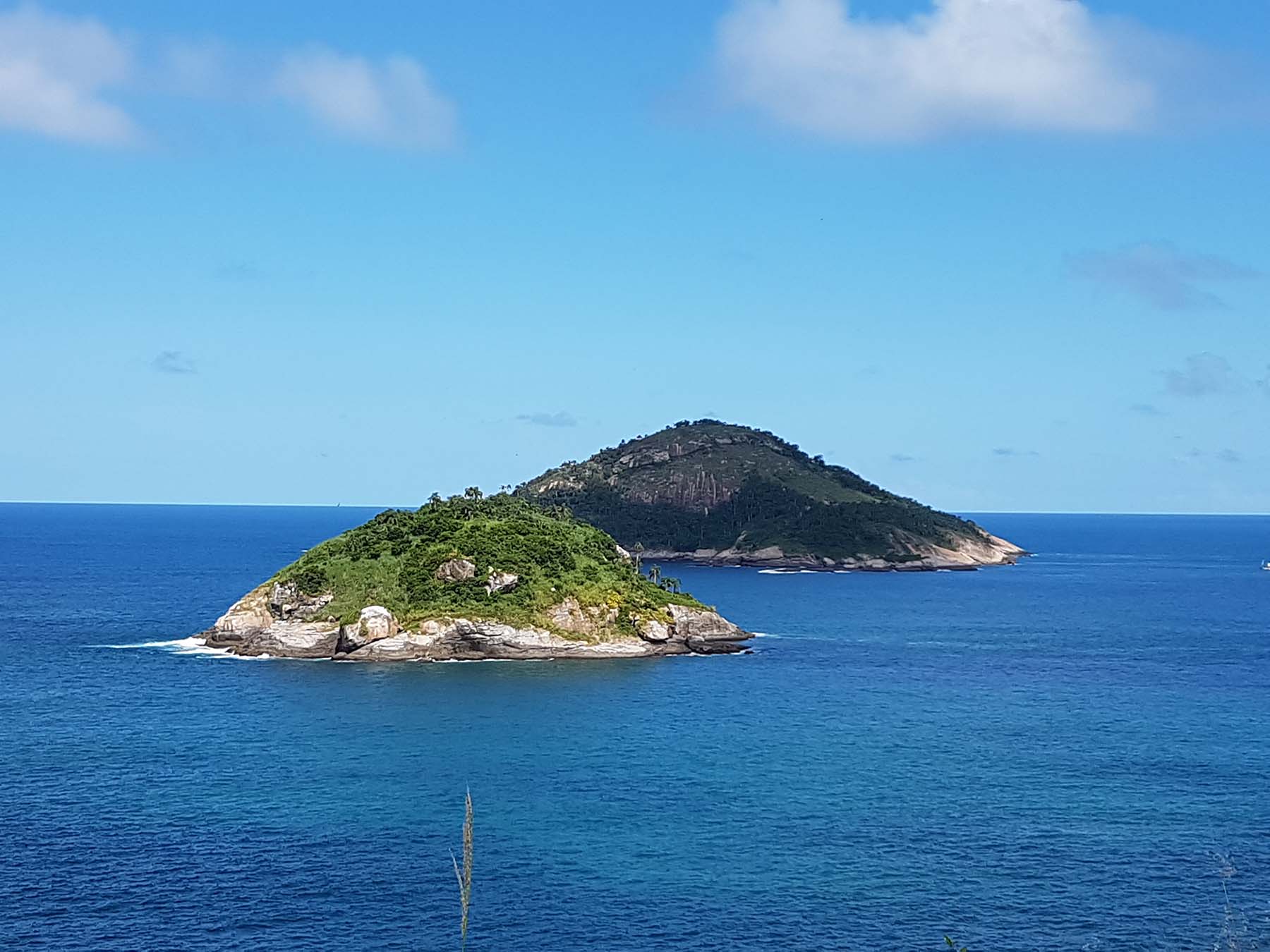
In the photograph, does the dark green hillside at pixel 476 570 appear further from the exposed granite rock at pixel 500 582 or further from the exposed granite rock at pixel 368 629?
the exposed granite rock at pixel 368 629

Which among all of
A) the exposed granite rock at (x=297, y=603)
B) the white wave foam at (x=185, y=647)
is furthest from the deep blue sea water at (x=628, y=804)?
the exposed granite rock at (x=297, y=603)

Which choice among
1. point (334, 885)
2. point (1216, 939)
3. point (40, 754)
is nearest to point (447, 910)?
point (334, 885)

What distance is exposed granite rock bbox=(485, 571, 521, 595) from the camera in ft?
452

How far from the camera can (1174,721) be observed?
349ft

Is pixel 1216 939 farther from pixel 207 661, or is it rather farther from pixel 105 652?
pixel 105 652

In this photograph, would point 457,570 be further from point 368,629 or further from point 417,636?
point 368,629

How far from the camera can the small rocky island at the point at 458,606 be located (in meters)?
134

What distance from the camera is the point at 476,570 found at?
138 meters

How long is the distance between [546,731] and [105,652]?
201 ft

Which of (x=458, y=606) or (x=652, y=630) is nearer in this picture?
(x=458, y=606)

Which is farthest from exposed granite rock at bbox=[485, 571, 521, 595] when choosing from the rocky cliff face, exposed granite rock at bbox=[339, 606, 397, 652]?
exposed granite rock at bbox=[339, 606, 397, 652]

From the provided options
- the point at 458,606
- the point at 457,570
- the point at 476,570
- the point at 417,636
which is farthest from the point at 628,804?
the point at 457,570

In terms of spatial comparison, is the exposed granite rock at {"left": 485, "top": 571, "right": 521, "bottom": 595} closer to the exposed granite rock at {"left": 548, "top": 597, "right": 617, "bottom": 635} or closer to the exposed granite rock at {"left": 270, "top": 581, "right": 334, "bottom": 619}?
the exposed granite rock at {"left": 548, "top": 597, "right": 617, "bottom": 635}

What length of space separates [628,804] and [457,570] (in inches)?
2504
